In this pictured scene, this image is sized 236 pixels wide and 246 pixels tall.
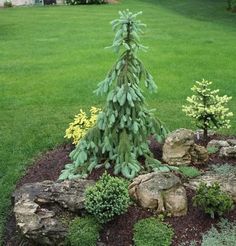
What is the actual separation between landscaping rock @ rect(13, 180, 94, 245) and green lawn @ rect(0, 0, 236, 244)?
748mm

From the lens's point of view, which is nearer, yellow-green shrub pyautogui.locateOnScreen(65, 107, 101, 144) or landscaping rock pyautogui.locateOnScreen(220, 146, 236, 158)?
landscaping rock pyautogui.locateOnScreen(220, 146, 236, 158)

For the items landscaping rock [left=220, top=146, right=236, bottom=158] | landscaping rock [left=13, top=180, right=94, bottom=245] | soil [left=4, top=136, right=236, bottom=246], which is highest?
landscaping rock [left=220, top=146, right=236, bottom=158]

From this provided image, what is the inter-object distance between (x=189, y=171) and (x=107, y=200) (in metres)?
1.84

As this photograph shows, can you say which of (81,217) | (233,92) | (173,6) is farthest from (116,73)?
(173,6)

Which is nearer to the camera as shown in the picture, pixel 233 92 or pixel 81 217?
pixel 81 217

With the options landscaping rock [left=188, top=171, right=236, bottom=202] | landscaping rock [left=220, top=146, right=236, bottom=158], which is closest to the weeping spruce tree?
landscaping rock [left=188, top=171, right=236, bottom=202]

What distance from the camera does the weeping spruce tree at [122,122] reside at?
7.99 m

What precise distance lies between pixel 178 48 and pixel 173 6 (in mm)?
17096

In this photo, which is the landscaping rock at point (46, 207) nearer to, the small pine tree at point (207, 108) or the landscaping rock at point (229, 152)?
the landscaping rock at point (229, 152)

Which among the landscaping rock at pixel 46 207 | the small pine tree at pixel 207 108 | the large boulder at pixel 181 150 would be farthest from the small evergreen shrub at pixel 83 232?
the small pine tree at pixel 207 108

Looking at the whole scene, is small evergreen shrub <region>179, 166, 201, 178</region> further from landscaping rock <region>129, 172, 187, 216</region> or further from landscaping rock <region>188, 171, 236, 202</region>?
landscaping rock <region>129, 172, 187, 216</region>

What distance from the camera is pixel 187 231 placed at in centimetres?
702

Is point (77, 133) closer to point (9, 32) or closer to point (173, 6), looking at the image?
point (9, 32)

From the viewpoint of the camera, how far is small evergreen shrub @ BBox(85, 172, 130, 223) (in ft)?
22.6
